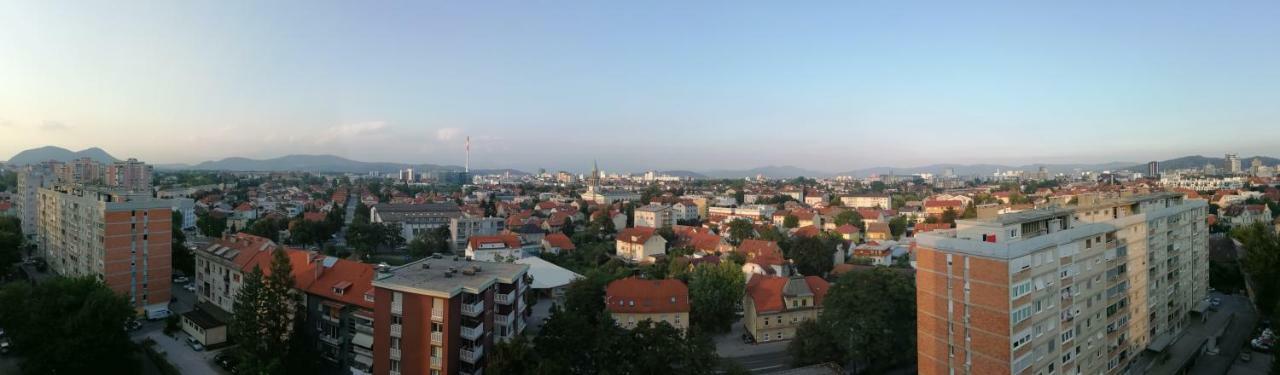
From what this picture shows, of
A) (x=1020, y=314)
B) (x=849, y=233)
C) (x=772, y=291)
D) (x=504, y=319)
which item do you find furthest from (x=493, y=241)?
(x=1020, y=314)

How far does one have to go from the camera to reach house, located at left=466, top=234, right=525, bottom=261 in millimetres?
27922

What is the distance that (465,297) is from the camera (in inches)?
472

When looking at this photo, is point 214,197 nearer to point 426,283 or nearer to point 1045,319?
point 426,283

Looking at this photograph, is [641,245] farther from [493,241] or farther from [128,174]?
[128,174]

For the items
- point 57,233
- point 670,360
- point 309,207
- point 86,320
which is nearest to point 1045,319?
point 670,360

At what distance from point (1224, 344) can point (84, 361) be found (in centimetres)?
2970

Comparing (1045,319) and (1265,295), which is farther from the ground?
(1045,319)

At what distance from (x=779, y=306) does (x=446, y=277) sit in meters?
9.75

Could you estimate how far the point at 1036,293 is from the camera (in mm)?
10430

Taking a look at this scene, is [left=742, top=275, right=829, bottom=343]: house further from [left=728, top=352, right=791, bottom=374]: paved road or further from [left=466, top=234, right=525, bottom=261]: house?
[left=466, top=234, right=525, bottom=261]: house

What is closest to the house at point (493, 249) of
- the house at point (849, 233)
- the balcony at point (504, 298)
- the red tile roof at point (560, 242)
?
the red tile roof at point (560, 242)

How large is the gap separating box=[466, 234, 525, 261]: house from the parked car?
11597mm

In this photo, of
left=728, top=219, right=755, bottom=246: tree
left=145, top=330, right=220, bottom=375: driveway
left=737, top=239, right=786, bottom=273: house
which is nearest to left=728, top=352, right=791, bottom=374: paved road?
left=737, top=239, right=786, bottom=273: house

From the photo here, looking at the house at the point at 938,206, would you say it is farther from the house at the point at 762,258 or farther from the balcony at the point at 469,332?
the balcony at the point at 469,332
